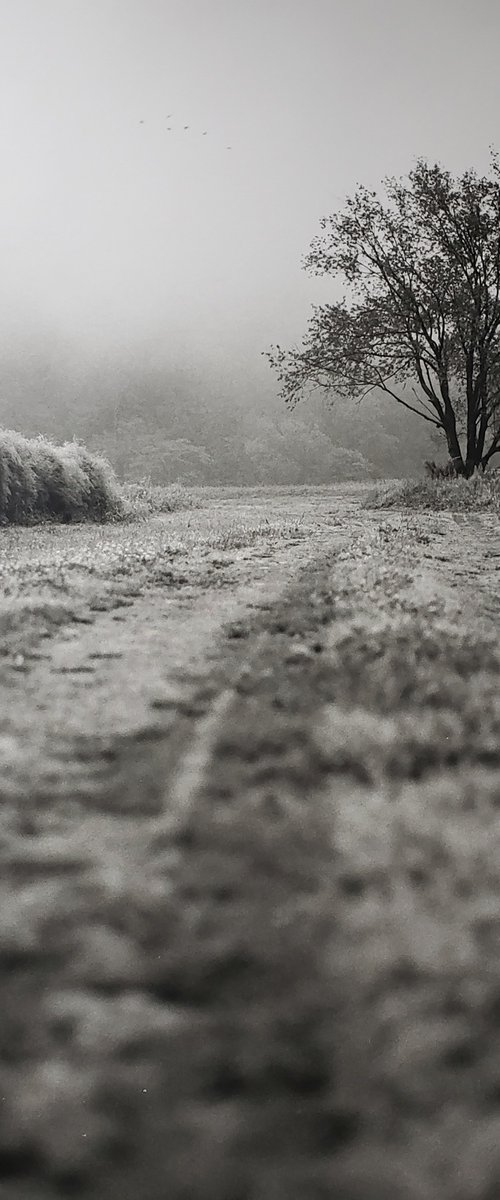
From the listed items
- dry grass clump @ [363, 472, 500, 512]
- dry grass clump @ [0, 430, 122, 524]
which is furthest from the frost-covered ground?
dry grass clump @ [363, 472, 500, 512]

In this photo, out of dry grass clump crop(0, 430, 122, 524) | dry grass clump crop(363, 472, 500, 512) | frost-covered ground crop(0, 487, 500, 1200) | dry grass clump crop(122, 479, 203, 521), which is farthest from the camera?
dry grass clump crop(122, 479, 203, 521)

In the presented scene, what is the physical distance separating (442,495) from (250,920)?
462 inches

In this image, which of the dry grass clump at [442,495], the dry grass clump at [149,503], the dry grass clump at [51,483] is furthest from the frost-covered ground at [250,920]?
the dry grass clump at [442,495]

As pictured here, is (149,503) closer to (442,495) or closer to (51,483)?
(51,483)

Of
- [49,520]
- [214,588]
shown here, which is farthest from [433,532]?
[49,520]

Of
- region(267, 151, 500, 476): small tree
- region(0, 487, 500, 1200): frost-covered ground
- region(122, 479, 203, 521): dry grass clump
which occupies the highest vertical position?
region(267, 151, 500, 476): small tree

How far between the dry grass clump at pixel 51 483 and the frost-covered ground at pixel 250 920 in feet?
22.9

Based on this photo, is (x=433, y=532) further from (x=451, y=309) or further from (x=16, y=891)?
(x=451, y=309)

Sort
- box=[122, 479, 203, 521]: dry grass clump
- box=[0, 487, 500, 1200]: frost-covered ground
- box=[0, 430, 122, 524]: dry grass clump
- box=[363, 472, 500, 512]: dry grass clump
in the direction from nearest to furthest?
box=[0, 487, 500, 1200]: frost-covered ground < box=[0, 430, 122, 524]: dry grass clump < box=[363, 472, 500, 512]: dry grass clump < box=[122, 479, 203, 521]: dry grass clump

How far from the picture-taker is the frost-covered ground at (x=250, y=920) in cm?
85

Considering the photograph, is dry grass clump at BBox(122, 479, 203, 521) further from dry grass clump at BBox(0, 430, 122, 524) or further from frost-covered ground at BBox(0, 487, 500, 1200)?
frost-covered ground at BBox(0, 487, 500, 1200)

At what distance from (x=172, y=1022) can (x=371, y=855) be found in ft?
1.80

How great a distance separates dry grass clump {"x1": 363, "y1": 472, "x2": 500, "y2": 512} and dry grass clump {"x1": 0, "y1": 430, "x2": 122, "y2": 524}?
4517 millimetres

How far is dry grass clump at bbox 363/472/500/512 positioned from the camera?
11.2 meters
